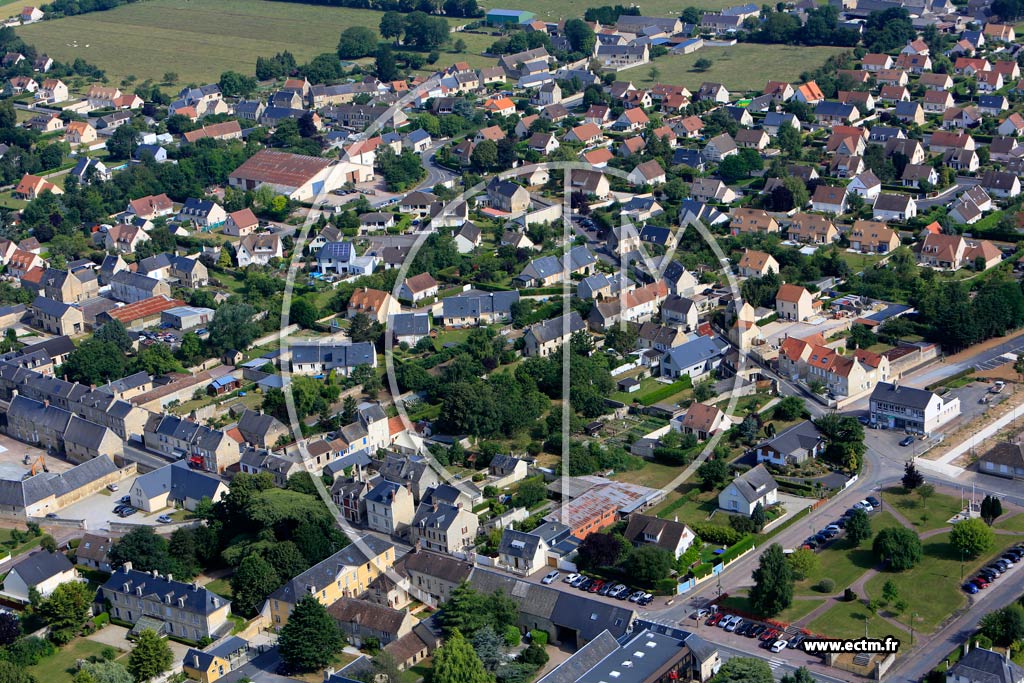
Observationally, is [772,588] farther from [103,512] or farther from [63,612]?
[103,512]

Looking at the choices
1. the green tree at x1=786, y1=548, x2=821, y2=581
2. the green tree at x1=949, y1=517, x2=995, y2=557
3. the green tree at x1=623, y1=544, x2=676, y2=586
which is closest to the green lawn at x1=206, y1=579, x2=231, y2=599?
the green tree at x1=623, y1=544, x2=676, y2=586

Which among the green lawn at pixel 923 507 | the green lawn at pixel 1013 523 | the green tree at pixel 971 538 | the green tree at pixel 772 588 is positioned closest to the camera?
the green tree at pixel 772 588

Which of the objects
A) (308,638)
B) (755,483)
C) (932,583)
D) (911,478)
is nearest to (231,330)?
(308,638)

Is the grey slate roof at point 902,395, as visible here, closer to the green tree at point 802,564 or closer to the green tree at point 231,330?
the green tree at point 802,564

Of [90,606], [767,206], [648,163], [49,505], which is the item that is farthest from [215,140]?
[90,606]

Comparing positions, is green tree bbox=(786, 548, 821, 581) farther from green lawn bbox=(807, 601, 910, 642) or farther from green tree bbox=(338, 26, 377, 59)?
green tree bbox=(338, 26, 377, 59)

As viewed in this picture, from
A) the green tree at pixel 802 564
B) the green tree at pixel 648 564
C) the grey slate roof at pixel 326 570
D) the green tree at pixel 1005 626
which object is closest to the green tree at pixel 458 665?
the grey slate roof at pixel 326 570

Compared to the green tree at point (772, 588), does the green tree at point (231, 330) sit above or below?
above
